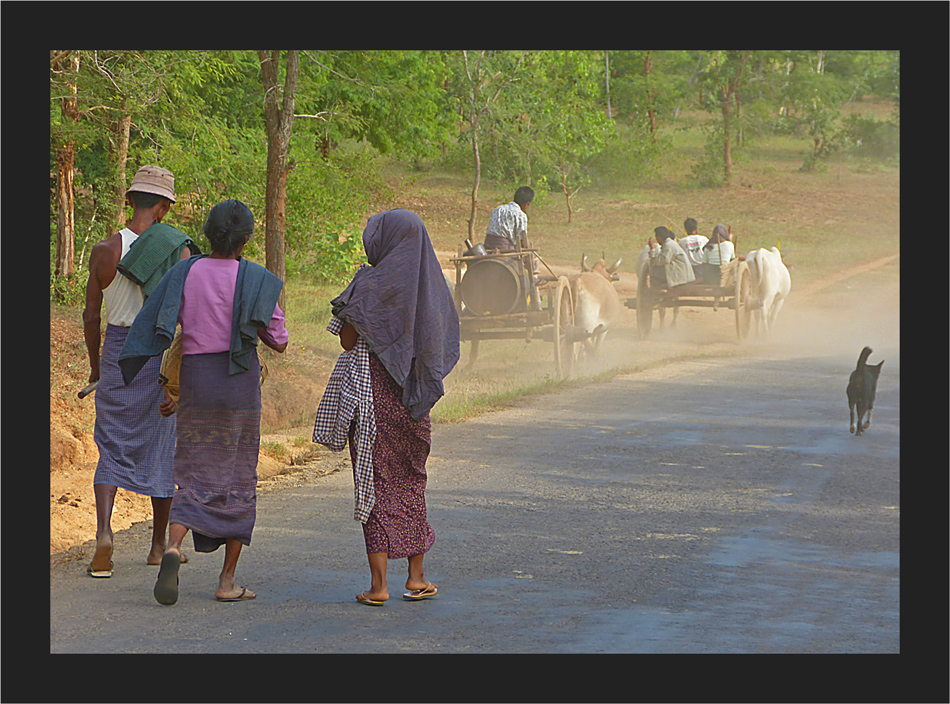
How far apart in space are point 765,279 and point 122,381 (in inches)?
616

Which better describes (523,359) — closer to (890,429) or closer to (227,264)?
(890,429)

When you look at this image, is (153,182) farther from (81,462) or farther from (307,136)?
(307,136)

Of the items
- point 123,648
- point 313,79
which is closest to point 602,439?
point 123,648

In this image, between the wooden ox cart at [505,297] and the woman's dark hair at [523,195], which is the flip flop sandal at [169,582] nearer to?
the wooden ox cart at [505,297]

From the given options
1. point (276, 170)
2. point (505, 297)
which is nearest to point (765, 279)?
point (505, 297)

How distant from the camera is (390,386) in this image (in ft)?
16.3

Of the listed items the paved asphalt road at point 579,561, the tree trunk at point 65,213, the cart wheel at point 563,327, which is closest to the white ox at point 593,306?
the cart wheel at point 563,327

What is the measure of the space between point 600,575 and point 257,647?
1880mm

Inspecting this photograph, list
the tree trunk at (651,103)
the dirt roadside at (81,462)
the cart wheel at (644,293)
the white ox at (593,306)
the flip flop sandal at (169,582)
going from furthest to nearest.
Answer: the tree trunk at (651,103), the cart wheel at (644,293), the white ox at (593,306), the dirt roadside at (81,462), the flip flop sandal at (169,582)

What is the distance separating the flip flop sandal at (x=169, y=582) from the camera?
4695 millimetres

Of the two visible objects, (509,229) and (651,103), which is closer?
(509,229)

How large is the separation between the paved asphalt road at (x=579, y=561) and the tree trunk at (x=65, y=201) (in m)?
7.23

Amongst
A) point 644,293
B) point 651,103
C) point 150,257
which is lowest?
point 150,257

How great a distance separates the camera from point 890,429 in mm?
10547
